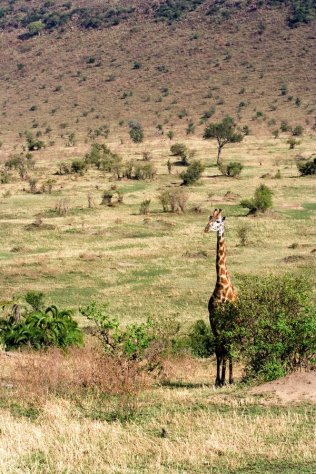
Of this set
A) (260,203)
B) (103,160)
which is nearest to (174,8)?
(103,160)

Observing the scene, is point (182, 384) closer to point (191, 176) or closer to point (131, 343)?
point (131, 343)

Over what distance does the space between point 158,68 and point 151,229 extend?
8817cm

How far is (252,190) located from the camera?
5594cm

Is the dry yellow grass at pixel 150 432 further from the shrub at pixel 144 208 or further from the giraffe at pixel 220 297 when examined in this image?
the shrub at pixel 144 208

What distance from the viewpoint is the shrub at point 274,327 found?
1382 centimetres

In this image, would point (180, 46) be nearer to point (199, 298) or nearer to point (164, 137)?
point (164, 137)

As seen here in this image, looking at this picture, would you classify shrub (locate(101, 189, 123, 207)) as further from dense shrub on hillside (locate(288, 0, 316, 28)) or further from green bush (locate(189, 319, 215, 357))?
dense shrub on hillside (locate(288, 0, 316, 28))

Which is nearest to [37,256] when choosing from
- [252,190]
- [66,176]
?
[252,190]

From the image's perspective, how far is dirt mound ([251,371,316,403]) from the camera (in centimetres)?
1206

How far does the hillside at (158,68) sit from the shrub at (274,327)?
83735mm

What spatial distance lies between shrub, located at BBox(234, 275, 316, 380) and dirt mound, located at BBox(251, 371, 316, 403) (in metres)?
0.57

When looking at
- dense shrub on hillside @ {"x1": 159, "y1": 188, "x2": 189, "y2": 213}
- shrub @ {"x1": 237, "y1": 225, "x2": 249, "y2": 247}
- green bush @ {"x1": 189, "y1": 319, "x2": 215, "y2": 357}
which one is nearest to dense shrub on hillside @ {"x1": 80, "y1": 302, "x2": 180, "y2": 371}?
green bush @ {"x1": 189, "y1": 319, "x2": 215, "y2": 357}

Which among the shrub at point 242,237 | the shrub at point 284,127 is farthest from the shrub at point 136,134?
the shrub at point 242,237

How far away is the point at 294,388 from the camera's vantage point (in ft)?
40.8
